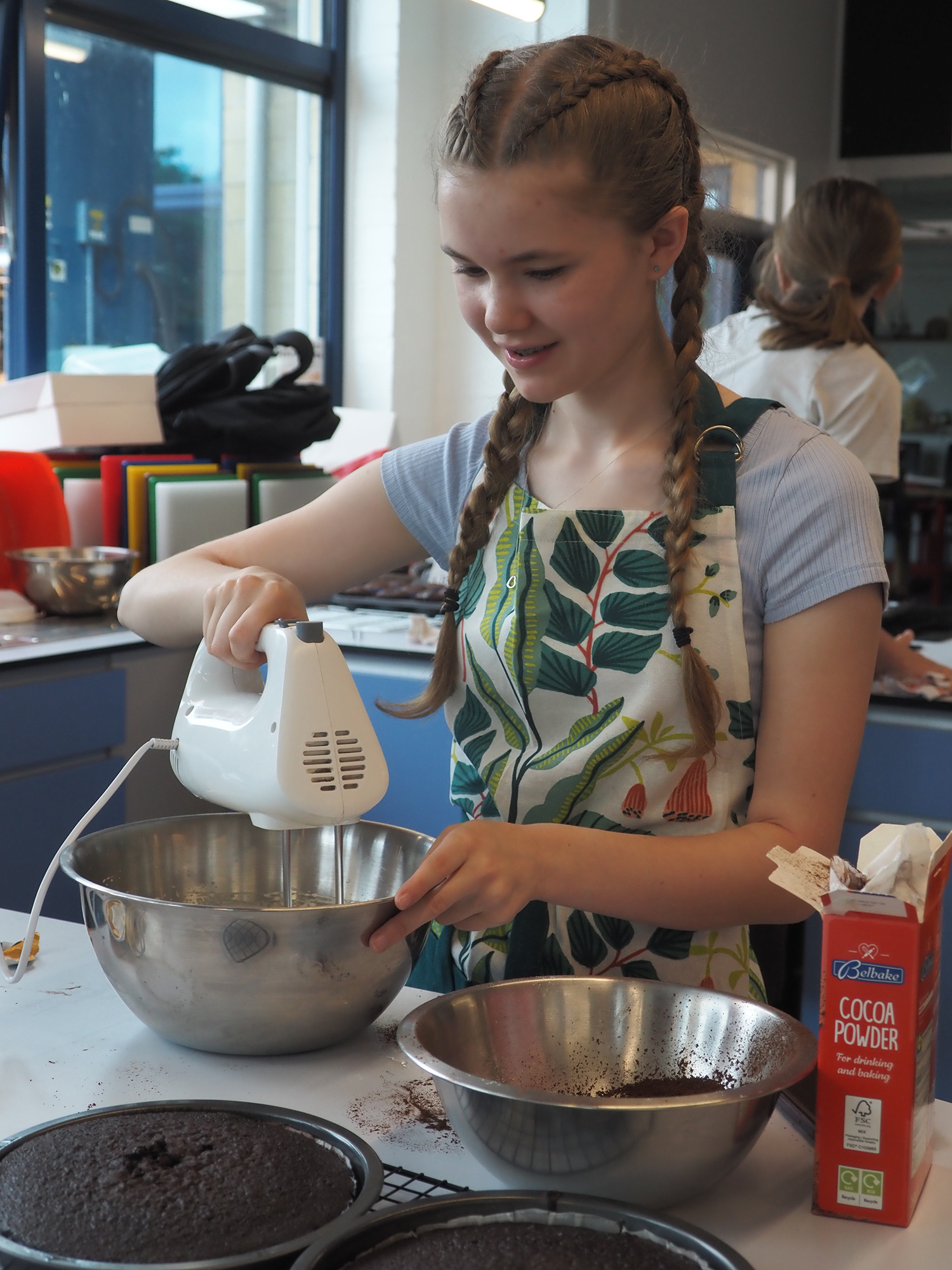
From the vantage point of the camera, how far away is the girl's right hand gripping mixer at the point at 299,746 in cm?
90

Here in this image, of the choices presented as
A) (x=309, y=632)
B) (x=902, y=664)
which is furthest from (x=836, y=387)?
(x=309, y=632)

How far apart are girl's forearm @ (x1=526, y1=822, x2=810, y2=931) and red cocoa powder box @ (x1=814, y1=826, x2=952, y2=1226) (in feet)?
0.90

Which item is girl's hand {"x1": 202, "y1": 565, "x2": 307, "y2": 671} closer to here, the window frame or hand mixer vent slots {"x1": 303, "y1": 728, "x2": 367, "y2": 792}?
hand mixer vent slots {"x1": 303, "y1": 728, "x2": 367, "y2": 792}

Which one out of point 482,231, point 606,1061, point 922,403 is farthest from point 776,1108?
point 922,403

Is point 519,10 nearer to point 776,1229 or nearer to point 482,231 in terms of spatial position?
point 482,231

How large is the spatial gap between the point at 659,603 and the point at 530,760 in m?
0.18

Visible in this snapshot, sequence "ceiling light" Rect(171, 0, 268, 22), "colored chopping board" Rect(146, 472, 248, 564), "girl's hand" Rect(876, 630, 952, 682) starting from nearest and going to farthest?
"girl's hand" Rect(876, 630, 952, 682)
"colored chopping board" Rect(146, 472, 248, 564)
"ceiling light" Rect(171, 0, 268, 22)

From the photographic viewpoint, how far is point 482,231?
1.03 meters

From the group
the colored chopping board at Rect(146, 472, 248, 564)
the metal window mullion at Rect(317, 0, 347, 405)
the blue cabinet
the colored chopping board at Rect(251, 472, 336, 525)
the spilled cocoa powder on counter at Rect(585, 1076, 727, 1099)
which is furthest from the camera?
the metal window mullion at Rect(317, 0, 347, 405)

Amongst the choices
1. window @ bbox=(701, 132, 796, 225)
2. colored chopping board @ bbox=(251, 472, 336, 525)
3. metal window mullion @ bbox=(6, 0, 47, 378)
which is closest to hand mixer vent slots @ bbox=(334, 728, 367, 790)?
colored chopping board @ bbox=(251, 472, 336, 525)

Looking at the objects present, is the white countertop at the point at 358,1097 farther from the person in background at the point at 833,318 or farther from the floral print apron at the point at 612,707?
the person in background at the point at 833,318

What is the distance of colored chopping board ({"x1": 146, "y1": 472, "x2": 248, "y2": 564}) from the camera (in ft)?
9.32

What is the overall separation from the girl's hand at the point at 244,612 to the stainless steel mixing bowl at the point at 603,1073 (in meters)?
0.31

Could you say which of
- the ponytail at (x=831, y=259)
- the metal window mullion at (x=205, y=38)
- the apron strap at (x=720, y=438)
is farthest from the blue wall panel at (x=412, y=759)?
the metal window mullion at (x=205, y=38)
